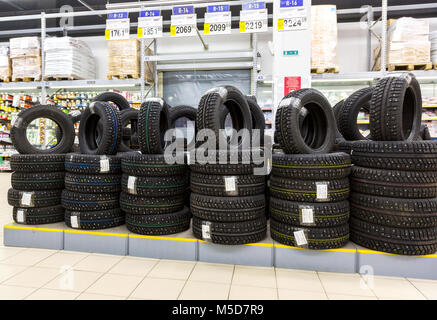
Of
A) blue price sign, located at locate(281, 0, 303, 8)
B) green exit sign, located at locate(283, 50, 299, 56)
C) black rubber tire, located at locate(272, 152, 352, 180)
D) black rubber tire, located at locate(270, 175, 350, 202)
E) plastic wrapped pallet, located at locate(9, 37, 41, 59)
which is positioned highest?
plastic wrapped pallet, located at locate(9, 37, 41, 59)

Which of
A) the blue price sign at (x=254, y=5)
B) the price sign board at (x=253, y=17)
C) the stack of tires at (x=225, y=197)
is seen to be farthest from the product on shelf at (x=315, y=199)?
the blue price sign at (x=254, y=5)

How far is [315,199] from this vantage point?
2.04 m

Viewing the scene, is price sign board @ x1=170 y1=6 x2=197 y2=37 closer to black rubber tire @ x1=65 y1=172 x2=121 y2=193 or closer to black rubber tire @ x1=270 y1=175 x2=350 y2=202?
black rubber tire @ x1=65 y1=172 x2=121 y2=193

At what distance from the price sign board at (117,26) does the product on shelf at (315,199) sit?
3.90 meters

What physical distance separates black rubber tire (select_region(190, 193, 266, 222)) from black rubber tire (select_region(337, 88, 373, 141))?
141 cm

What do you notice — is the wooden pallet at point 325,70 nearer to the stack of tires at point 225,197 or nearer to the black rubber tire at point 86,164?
the stack of tires at point 225,197

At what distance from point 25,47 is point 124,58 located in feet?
7.96

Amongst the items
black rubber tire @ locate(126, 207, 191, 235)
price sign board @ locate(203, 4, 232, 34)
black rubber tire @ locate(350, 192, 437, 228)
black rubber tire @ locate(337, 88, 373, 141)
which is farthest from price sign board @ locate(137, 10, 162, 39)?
black rubber tire @ locate(350, 192, 437, 228)

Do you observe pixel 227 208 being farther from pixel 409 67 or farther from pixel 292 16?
pixel 409 67

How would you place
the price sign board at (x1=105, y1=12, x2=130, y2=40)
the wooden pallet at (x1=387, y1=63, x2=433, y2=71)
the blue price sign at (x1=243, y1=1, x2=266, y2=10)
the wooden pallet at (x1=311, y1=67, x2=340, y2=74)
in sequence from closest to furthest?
the blue price sign at (x1=243, y1=1, x2=266, y2=10)
the price sign board at (x1=105, y1=12, x2=130, y2=40)
the wooden pallet at (x1=387, y1=63, x2=433, y2=71)
the wooden pallet at (x1=311, y1=67, x2=340, y2=74)

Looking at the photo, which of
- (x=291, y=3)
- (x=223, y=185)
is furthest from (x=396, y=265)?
(x=291, y=3)

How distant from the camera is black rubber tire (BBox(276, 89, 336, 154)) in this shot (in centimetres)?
214
